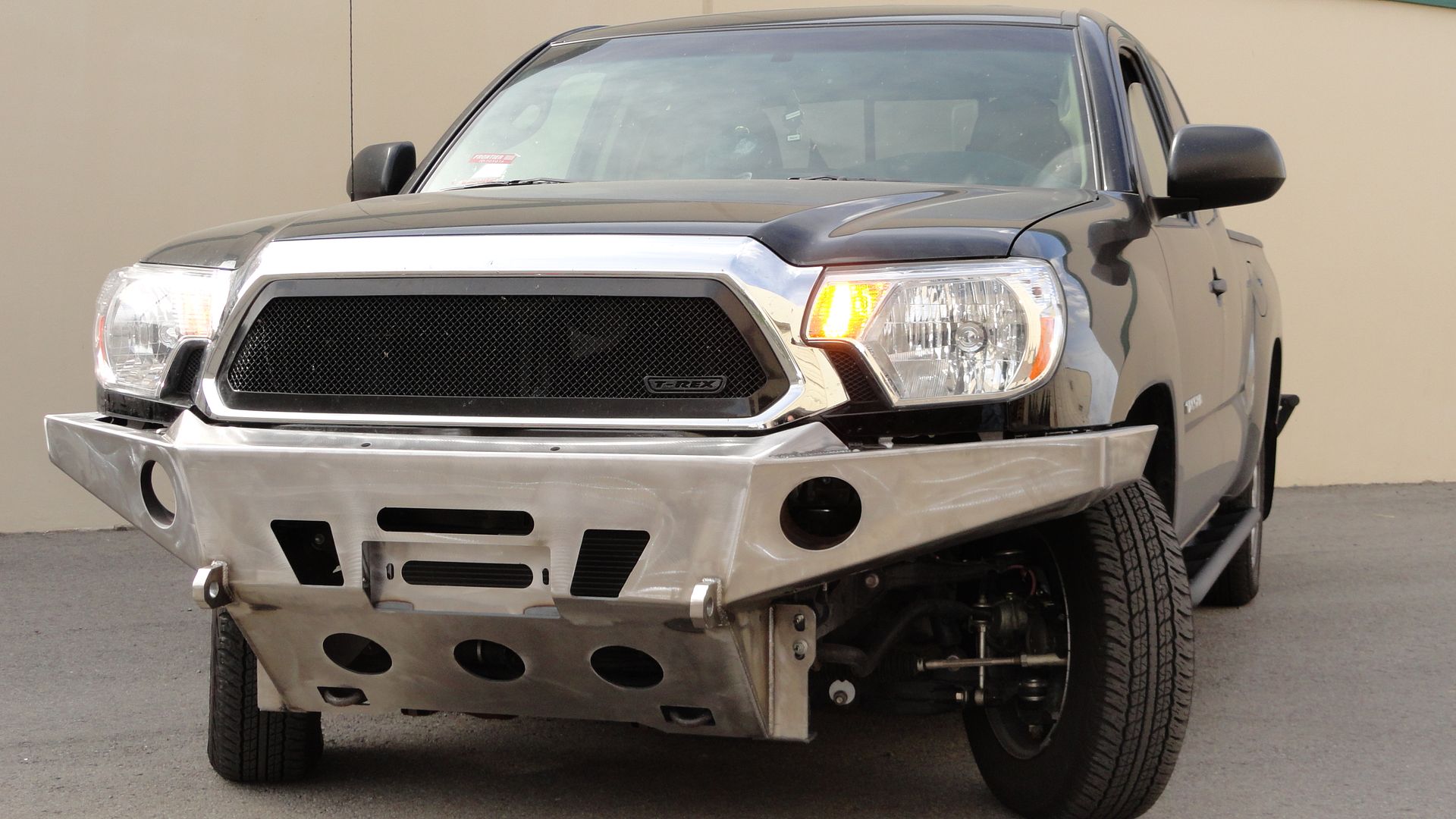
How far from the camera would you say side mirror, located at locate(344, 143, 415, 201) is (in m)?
4.27

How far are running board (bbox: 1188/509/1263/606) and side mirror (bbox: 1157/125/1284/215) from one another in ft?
2.94

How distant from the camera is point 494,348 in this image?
8.58 feet

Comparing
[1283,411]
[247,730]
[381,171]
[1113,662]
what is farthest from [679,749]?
[1283,411]

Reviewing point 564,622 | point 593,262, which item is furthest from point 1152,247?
point 564,622

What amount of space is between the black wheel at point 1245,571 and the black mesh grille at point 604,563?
3763mm

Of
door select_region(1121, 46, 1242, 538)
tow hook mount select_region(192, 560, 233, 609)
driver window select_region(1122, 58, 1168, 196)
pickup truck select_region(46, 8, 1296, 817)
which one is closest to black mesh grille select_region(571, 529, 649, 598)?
pickup truck select_region(46, 8, 1296, 817)

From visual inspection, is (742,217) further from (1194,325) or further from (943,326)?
(1194,325)

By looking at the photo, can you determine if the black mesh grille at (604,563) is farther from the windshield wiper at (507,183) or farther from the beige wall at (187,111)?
the beige wall at (187,111)

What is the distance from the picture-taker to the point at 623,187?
124 inches

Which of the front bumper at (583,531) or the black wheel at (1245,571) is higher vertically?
the front bumper at (583,531)

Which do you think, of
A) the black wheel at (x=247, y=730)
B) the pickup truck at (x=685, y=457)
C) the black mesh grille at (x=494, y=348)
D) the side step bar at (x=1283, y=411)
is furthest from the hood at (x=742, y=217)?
the side step bar at (x=1283, y=411)

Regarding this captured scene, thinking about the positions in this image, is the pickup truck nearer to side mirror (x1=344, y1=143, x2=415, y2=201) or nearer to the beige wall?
side mirror (x1=344, y1=143, x2=415, y2=201)

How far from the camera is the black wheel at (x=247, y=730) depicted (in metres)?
3.31

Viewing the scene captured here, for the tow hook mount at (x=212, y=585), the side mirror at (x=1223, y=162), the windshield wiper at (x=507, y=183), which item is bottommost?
the tow hook mount at (x=212, y=585)
